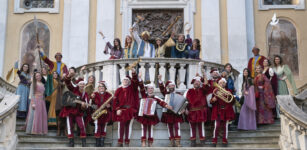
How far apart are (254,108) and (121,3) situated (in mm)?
8116

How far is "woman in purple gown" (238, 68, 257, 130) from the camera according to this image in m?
12.1

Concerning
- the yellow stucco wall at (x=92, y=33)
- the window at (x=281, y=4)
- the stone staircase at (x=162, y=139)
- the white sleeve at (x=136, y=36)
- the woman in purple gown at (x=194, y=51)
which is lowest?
the stone staircase at (x=162, y=139)

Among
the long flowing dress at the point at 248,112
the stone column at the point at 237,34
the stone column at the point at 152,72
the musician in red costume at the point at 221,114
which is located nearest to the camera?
the musician in red costume at the point at 221,114

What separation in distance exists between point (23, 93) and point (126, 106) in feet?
9.60

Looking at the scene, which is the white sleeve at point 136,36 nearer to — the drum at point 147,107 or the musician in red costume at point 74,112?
the musician in red costume at point 74,112

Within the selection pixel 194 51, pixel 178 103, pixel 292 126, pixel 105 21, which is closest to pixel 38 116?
pixel 178 103

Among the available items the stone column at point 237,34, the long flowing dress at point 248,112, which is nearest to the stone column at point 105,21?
the stone column at point 237,34

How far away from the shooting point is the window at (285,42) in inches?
724

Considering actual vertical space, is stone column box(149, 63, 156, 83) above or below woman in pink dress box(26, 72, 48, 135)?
above

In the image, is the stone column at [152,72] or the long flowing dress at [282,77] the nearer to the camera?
the long flowing dress at [282,77]

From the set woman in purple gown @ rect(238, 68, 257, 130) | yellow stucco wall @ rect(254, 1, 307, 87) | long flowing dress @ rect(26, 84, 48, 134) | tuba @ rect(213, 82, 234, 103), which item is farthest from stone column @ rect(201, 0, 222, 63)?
long flowing dress @ rect(26, 84, 48, 134)

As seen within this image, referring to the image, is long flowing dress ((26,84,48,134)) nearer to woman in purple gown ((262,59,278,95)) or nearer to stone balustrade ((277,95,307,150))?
stone balustrade ((277,95,307,150))

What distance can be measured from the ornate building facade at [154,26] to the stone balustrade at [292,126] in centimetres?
750

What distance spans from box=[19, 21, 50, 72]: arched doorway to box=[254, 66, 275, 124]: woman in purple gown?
28.0 ft
